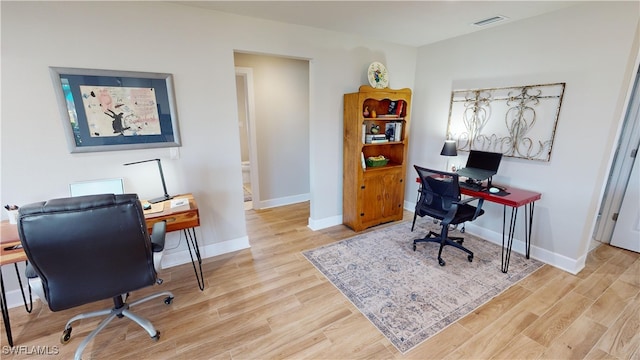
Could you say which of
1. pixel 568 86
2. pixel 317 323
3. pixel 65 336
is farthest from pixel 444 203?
pixel 65 336

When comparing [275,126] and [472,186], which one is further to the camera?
[275,126]

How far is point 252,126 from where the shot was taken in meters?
3.98

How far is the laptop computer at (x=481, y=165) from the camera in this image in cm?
284

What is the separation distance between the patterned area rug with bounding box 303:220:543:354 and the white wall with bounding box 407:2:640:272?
17.8 inches

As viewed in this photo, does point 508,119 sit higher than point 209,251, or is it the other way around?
point 508,119

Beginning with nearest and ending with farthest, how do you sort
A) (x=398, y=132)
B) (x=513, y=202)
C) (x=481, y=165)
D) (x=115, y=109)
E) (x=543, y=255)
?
1. (x=115, y=109)
2. (x=513, y=202)
3. (x=543, y=255)
4. (x=481, y=165)
5. (x=398, y=132)

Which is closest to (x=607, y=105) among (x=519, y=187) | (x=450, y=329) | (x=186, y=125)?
(x=519, y=187)

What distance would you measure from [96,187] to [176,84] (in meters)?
1.08

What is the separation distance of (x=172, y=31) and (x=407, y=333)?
9.99 feet

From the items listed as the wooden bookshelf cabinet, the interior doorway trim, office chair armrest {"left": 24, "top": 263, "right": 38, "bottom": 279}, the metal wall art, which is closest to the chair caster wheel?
office chair armrest {"left": 24, "top": 263, "right": 38, "bottom": 279}

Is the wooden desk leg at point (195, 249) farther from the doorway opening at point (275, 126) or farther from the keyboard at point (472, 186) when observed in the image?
the keyboard at point (472, 186)

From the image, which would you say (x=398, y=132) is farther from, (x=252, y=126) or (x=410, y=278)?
(x=252, y=126)

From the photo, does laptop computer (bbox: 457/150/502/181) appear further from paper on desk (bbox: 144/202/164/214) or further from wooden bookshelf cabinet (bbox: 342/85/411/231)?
paper on desk (bbox: 144/202/164/214)

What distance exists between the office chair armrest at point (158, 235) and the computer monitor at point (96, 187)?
0.55m
